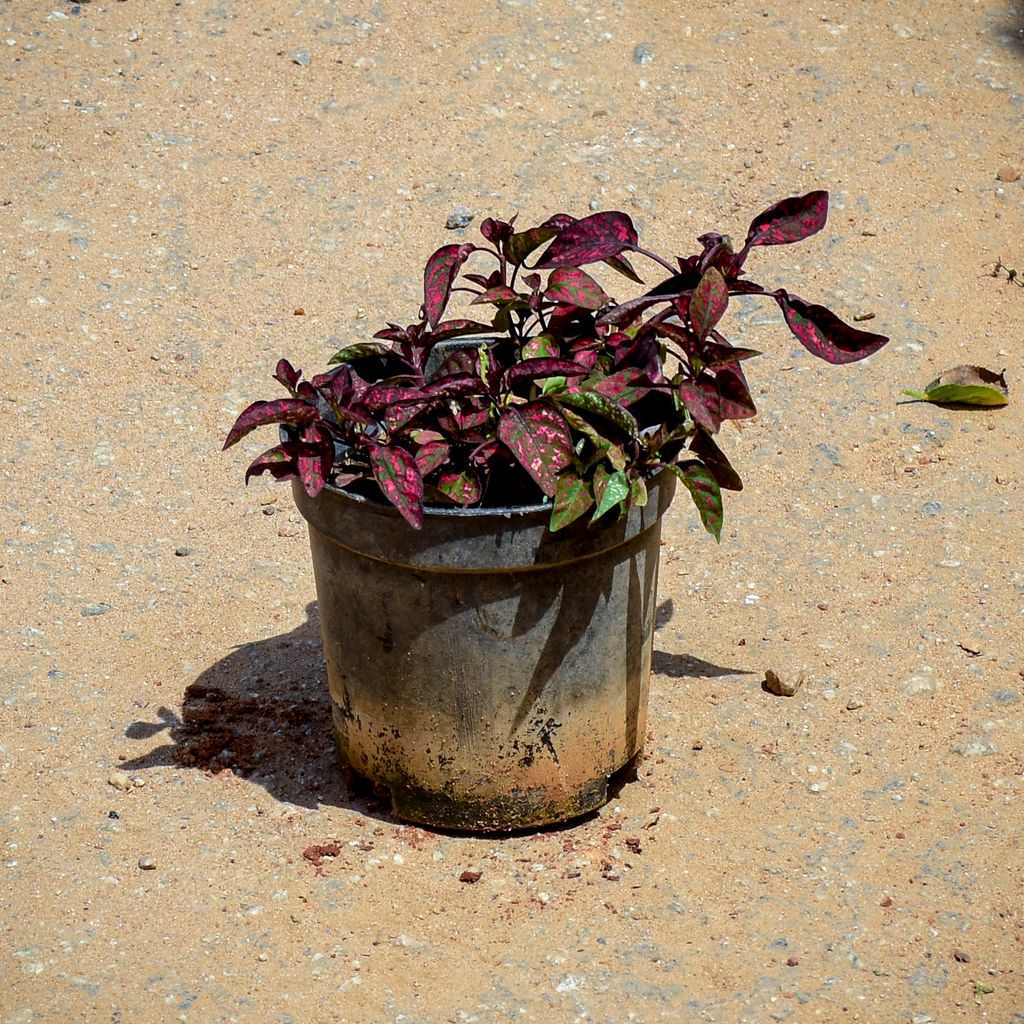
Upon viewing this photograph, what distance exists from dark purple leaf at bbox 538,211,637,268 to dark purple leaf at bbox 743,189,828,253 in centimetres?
21

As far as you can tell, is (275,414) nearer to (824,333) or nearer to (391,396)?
(391,396)

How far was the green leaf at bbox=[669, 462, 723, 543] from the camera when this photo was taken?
2535mm

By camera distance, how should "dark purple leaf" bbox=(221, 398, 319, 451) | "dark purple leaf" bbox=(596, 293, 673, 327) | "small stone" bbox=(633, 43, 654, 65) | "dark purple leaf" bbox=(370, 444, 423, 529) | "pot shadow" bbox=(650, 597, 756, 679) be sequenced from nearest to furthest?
1. "dark purple leaf" bbox=(370, 444, 423, 529)
2. "dark purple leaf" bbox=(221, 398, 319, 451)
3. "dark purple leaf" bbox=(596, 293, 673, 327)
4. "pot shadow" bbox=(650, 597, 756, 679)
5. "small stone" bbox=(633, 43, 654, 65)

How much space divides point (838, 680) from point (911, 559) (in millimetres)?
558

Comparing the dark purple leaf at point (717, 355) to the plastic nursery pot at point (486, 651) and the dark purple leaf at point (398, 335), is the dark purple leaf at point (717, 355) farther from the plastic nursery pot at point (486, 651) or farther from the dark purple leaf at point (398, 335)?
the dark purple leaf at point (398, 335)

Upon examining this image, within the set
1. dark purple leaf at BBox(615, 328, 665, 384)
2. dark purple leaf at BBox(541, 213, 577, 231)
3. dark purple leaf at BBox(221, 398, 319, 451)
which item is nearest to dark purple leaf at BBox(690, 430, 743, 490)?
dark purple leaf at BBox(615, 328, 665, 384)

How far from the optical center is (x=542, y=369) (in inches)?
96.6

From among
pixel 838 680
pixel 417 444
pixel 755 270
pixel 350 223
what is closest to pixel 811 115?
pixel 755 270

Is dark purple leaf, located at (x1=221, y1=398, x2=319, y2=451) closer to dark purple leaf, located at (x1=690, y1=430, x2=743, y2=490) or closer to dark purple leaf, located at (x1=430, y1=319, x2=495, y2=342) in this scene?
dark purple leaf, located at (x1=430, y1=319, x2=495, y2=342)

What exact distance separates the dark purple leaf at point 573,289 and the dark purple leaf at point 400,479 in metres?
0.41

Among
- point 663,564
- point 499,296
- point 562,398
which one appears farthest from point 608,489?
point 663,564

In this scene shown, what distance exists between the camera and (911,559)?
3.67 meters

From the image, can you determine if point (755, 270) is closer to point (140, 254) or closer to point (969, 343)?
point (969, 343)

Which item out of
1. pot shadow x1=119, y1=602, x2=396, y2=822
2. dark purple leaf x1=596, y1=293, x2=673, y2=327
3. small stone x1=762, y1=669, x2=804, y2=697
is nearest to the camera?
dark purple leaf x1=596, y1=293, x2=673, y2=327
